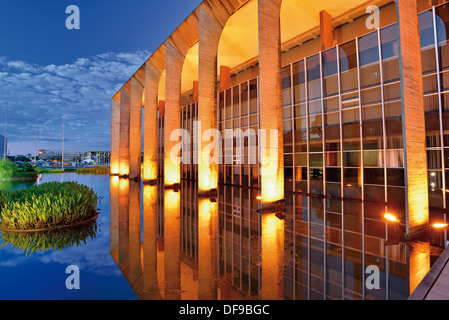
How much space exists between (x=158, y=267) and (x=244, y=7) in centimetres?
1647

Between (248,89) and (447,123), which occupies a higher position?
(248,89)

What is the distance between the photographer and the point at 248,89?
18766mm

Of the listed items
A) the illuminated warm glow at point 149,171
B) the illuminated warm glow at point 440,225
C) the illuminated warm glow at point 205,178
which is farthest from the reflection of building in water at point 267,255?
the illuminated warm glow at point 149,171

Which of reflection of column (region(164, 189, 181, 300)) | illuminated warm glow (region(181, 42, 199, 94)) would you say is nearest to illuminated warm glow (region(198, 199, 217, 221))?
reflection of column (region(164, 189, 181, 300))

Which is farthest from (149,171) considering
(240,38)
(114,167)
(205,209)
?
(114,167)

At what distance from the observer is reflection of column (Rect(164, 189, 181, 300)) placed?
395 cm

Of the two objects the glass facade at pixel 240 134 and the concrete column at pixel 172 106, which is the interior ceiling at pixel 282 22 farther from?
the concrete column at pixel 172 106

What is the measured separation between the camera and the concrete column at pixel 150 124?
2492cm

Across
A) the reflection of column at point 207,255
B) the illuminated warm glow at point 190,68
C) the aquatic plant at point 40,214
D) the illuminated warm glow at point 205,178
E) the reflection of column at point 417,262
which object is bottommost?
the reflection of column at point 207,255

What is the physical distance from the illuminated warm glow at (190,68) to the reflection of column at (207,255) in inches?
669

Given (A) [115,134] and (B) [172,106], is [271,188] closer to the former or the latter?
(B) [172,106]

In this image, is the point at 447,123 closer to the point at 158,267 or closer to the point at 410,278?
the point at 410,278

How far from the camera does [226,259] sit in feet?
17.2
